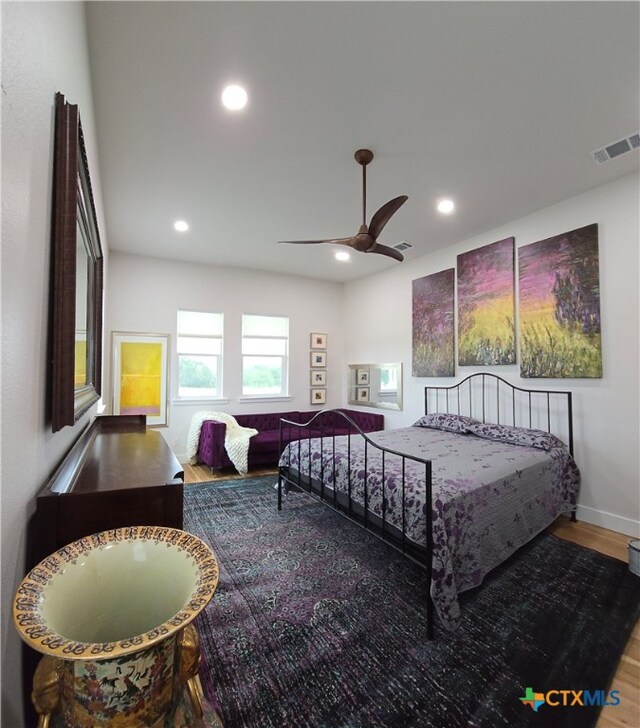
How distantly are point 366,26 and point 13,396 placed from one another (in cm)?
213

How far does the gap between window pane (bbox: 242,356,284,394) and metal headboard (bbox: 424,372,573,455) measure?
2.49 metres

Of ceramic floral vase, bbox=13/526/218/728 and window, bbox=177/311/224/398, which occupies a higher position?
window, bbox=177/311/224/398

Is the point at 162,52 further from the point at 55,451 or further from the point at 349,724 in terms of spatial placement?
the point at 349,724

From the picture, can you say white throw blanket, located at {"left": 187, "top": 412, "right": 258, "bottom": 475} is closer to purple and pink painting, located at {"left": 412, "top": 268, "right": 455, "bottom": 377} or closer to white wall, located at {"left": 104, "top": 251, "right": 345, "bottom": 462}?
white wall, located at {"left": 104, "top": 251, "right": 345, "bottom": 462}

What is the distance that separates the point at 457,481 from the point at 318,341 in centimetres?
443

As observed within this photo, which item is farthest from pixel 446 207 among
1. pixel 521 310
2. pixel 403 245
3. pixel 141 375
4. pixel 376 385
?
pixel 141 375

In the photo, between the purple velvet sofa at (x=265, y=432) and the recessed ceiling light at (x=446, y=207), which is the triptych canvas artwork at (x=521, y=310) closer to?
the recessed ceiling light at (x=446, y=207)

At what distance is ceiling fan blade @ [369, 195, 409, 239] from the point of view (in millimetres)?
2467

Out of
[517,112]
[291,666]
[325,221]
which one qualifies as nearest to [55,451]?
[291,666]

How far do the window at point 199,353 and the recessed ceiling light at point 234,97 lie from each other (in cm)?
348

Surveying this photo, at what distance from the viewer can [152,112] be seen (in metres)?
2.25

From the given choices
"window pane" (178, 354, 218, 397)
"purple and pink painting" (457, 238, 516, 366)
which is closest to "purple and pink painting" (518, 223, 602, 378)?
"purple and pink painting" (457, 238, 516, 366)

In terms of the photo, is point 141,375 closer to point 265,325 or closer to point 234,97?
point 265,325

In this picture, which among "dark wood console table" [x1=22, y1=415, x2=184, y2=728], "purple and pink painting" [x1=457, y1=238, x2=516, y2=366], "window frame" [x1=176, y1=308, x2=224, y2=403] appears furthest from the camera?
"window frame" [x1=176, y1=308, x2=224, y2=403]
